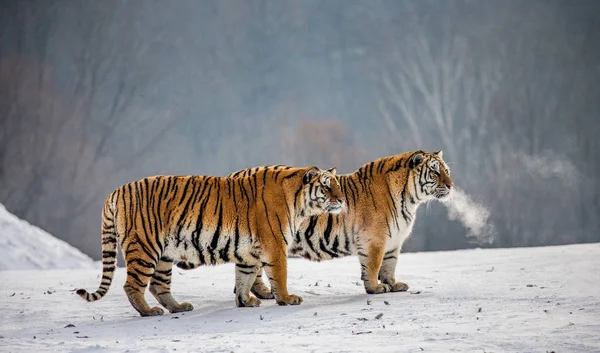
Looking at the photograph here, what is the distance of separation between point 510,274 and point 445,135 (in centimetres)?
899

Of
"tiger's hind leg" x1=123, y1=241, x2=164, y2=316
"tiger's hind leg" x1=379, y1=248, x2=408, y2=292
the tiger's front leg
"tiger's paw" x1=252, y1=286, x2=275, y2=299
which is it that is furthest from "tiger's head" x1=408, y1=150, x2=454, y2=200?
"tiger's hind leg" x1=123, y1=241, x2=164, y2=316

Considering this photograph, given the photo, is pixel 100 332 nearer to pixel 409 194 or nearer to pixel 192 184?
pixel 192 184

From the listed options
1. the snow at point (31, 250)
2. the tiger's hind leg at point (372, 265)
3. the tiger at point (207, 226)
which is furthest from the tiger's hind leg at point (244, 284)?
the snow at point (31, 250)

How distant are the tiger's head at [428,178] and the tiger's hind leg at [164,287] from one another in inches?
86.1

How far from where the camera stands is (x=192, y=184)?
6422mm

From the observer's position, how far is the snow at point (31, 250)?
11820mm

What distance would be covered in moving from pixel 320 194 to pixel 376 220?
65 centimetres

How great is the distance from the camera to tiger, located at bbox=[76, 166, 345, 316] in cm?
614

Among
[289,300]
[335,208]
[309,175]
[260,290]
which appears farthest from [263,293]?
[309,175]

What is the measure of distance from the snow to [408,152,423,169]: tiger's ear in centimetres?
699

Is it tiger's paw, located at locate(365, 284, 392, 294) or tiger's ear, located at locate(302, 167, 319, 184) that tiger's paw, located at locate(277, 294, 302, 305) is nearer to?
tiger's paw, located at locate(365, 284, 392, 294)

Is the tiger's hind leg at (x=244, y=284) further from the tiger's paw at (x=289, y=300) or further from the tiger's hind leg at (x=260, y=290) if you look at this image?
the tiger's hind leg at (x=260, y=290)

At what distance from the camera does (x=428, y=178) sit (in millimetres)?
6898

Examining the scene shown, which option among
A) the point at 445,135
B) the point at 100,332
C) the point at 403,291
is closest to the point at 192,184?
the point at 100,332
